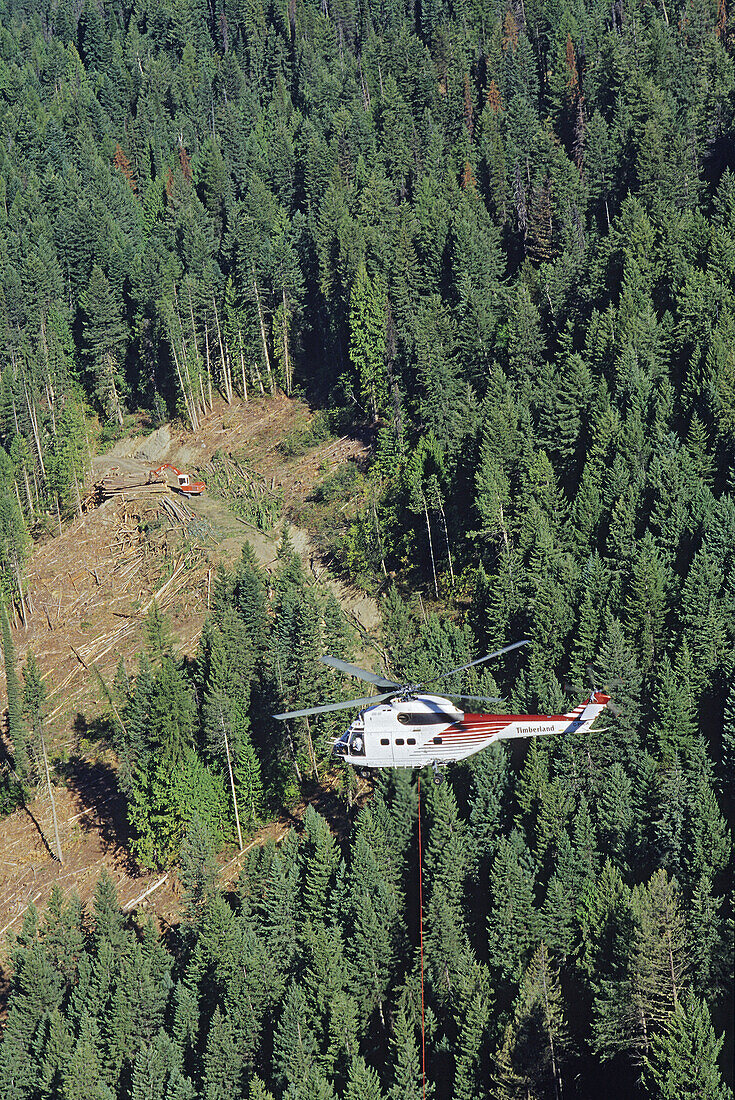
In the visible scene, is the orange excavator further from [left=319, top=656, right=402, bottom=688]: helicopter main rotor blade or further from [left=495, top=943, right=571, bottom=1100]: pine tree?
[left=319, top=656, right=402, bottom=688]: helicopter main rotor blade

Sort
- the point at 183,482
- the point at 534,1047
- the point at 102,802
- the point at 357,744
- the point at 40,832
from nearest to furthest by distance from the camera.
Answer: the point at 357,744 → the point at 534,1047 → the point at 102,802 → the point at 40,832 → the point at 183,482

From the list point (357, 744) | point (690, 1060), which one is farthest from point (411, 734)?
point (690, 1060)

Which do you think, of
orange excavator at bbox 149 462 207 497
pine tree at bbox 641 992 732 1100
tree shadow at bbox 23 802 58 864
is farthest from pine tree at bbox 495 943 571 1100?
orange excavator at bbox 149 462 207 497

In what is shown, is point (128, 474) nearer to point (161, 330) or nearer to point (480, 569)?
point (161, 330)

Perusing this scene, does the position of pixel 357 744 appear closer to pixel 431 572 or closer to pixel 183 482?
pixel 431 572

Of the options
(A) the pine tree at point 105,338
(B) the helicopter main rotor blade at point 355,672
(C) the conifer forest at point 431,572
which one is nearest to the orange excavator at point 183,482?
(C) the conifer forest at point 431,572
